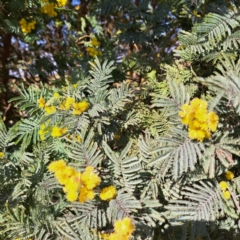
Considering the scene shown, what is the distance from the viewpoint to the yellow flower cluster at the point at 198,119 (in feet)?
2.38

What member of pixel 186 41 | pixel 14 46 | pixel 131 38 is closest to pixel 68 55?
pixel 14 46

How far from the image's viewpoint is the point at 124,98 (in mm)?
1067

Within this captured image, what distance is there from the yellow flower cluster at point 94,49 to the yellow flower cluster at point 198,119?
3.17ft

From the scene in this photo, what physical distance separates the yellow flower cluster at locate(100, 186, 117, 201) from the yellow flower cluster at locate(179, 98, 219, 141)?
27 centimetres

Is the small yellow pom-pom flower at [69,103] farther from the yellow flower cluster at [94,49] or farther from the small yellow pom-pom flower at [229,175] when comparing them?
the yellow flower cluster at [94,49]

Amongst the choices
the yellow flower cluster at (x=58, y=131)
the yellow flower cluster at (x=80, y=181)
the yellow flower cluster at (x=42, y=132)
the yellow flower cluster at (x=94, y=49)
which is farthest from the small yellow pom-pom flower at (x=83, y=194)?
the yellow flower cluster at (x=94, y=49)

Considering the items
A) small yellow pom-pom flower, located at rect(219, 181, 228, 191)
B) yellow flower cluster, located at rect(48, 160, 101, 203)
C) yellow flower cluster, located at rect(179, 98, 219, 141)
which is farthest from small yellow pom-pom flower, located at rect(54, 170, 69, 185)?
small yellow pom-pom flower, located at rect(219, 181, 228, 191)

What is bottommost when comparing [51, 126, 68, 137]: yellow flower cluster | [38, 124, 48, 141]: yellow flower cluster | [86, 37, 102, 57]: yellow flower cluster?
[51, 126, 68, 137]: yellow flower cluster

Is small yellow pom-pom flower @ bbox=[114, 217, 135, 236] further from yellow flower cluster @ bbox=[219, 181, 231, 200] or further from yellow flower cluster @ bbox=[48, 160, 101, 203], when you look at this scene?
yellow flower cluster @ bbox=[219, 181, 231, 200]

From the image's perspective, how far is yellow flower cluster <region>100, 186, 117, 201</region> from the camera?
848mm

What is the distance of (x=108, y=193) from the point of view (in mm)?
850

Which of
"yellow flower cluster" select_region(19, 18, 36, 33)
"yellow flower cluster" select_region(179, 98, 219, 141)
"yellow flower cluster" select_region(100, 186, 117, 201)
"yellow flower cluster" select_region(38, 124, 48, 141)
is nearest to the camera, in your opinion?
"yellow flower cluster" select_region(179, 98, 219, 141)

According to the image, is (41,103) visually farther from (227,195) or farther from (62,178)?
(227,195)

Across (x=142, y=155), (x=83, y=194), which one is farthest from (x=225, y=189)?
(x=83, y=194)
